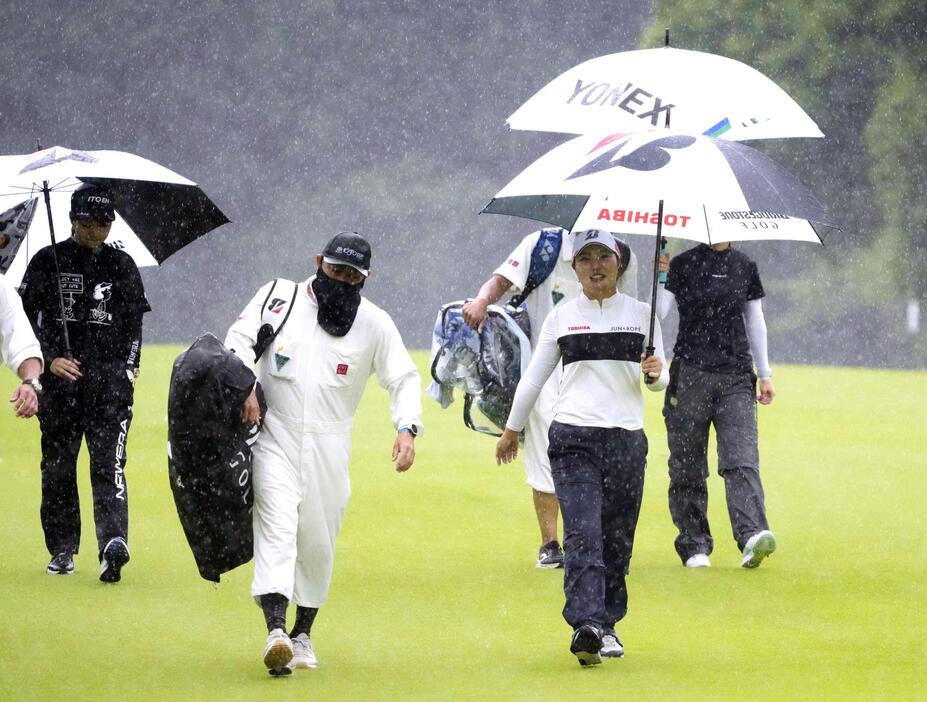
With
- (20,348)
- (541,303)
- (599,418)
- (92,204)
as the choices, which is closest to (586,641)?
(599,418)

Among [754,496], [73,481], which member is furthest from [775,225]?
[73,481]

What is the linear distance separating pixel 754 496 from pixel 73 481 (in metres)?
3.64

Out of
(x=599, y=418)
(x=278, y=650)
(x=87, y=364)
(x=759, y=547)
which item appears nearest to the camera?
(x=278, y=650)

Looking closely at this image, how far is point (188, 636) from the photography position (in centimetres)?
776

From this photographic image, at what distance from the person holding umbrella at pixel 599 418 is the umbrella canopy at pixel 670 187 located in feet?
0.82

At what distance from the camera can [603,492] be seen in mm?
7277

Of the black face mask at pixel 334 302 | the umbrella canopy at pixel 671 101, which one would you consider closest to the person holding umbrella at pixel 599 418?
the black face mask at pixel 334 302

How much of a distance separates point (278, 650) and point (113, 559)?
8.49 ft

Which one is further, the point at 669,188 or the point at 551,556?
the point at 551,556

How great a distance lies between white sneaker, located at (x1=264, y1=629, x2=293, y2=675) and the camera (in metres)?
6.68

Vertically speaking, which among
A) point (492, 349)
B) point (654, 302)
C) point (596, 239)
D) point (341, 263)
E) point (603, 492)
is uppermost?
point (596, 239)

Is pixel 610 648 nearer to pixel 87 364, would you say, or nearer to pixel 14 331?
pixel 14 331

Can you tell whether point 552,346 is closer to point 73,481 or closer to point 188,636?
point 188,636

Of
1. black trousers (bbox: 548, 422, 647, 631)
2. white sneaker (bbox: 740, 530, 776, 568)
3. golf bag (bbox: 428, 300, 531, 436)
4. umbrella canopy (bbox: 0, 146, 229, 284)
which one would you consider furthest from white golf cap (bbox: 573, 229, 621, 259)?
white sneaker (bbox: 740, 530, 776, 568)
